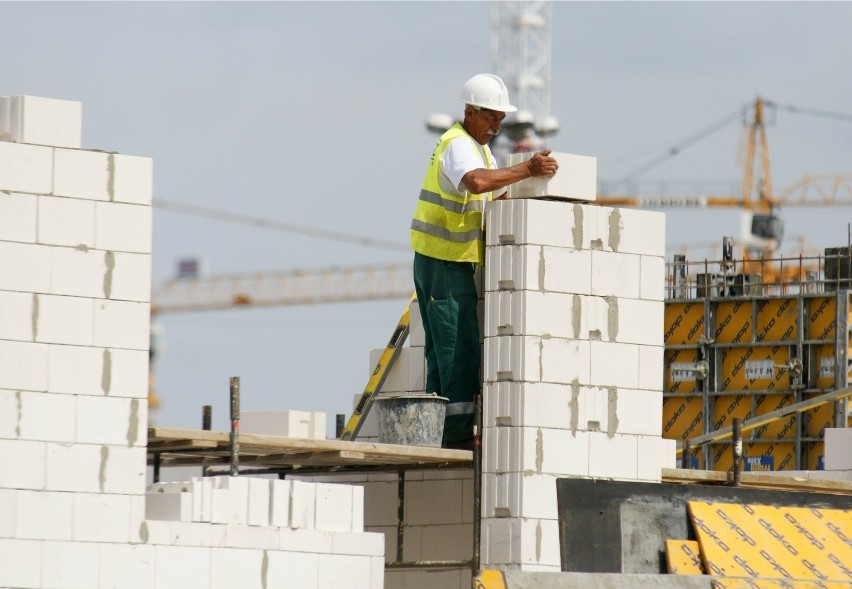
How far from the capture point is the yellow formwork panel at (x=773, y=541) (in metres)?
12.6

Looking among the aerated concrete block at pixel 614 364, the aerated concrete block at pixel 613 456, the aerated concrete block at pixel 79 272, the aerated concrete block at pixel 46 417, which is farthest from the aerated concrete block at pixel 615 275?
the aerated concrete block at pixel 46 417

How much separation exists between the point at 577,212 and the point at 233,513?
3.27m

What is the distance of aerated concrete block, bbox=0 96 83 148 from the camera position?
37.4ft

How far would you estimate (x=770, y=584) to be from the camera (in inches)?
488

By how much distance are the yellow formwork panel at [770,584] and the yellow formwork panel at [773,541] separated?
0.45 ft

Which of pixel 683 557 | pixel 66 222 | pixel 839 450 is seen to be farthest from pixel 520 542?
pixel 839 450

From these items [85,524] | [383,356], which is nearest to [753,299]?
[383,356]

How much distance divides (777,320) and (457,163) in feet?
32.1

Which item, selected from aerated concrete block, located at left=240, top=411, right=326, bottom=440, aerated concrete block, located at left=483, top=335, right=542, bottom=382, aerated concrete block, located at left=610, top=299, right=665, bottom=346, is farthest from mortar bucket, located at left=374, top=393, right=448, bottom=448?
aerated concrete block, located at left=240, top=411, right=326, bottom=440

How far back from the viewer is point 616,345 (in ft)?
44.2

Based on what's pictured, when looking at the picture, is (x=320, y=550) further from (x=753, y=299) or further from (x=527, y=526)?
(x=753, y=299)

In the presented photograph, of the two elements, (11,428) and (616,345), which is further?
(616,345)

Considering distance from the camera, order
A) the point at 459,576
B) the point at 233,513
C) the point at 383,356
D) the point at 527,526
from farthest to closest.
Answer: the point at 383,356 < the point at 459,576 < the point at 527,526 < the point at 233,513

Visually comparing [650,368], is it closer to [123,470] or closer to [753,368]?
[123,470]
